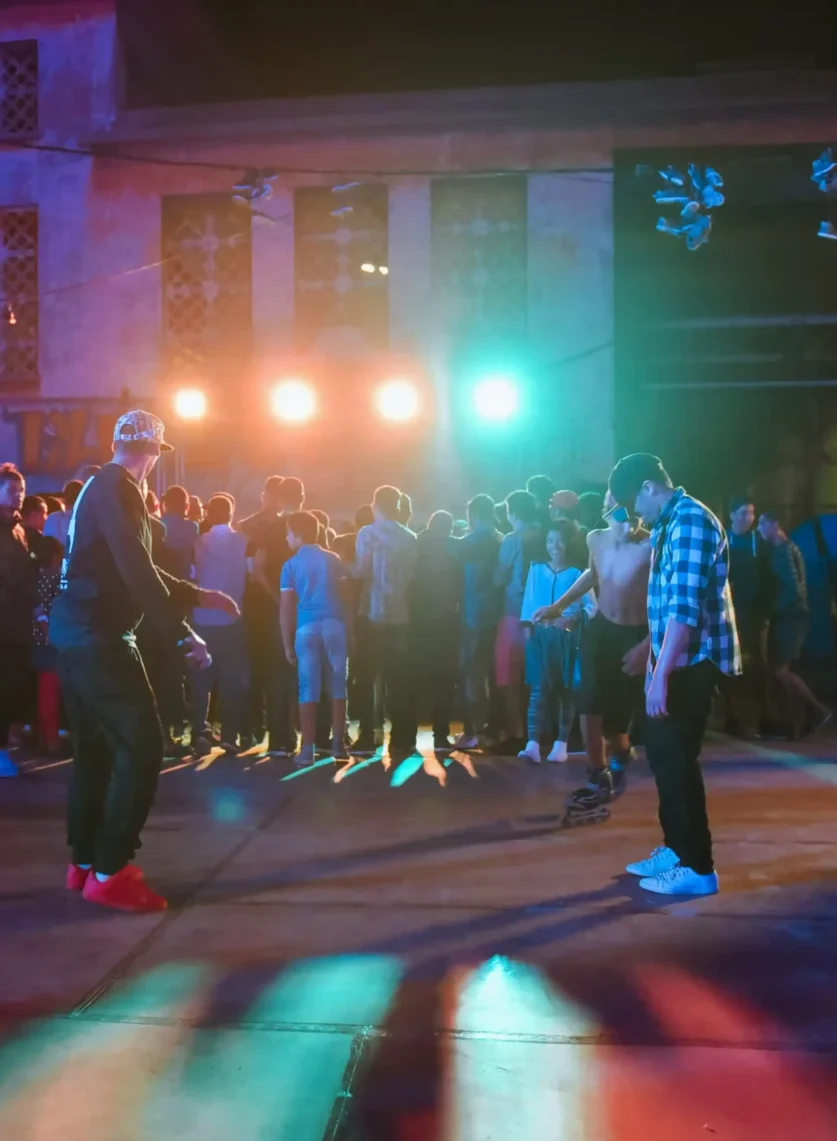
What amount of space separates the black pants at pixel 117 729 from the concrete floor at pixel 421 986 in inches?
14.2

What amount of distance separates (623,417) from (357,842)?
8819mm

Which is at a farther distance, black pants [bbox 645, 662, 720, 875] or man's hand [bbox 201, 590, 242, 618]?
man's hand [bbox 201, 590, 242, 618]

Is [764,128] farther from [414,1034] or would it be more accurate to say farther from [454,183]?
[414,1034]

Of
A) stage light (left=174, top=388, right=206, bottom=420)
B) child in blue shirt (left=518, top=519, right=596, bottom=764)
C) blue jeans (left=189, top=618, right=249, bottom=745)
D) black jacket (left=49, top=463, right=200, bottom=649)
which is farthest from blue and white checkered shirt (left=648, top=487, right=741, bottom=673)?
stage light (left=174, top=388, right=206, bottom=420)

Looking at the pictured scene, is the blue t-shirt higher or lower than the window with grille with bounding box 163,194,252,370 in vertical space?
lower

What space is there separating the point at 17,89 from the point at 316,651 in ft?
35.1

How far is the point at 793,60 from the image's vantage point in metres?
14.2

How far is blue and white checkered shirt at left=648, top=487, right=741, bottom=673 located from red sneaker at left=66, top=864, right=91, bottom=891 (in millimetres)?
2827

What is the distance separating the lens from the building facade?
13.5 meters

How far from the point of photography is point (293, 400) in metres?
13.9

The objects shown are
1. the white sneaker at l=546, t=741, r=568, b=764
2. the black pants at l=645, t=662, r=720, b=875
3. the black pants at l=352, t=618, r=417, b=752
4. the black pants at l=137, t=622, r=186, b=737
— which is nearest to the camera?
the black pants at l=645, t=662, r=720, b=875

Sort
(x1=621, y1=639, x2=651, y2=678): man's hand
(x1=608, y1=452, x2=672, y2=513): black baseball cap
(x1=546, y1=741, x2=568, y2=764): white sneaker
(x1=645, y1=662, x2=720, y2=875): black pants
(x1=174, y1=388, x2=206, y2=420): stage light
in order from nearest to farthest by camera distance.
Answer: (x1=645, y1=662, x2=720, y2=875): black pants → (x1=608, y1=452, x2=672, y2=513): black baseball cap → (x1=621, y1=639, x2=651, y2=678): man's hand → (x1=546, y1=741, x2=568, y2=764): white sneaker → (x1=174, y1=388, x2=206, y2=420): stage light

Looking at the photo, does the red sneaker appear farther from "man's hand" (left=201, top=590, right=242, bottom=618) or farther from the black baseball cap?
the black baseball cap

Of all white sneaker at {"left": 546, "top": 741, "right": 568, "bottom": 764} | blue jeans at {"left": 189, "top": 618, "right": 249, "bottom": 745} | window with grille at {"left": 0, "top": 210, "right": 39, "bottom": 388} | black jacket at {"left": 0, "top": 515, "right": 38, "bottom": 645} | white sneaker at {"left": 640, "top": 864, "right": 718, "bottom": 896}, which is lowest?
white sneaker at {"left": 546, "top": 741, "right": 568, "bottom": 764}
